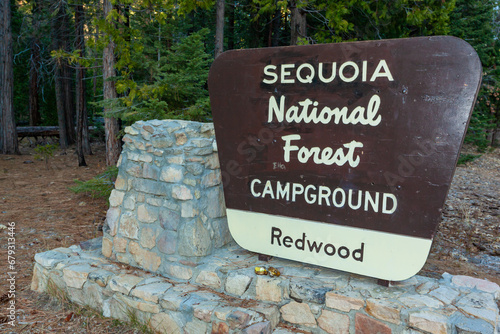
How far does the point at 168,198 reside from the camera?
10.8 ft

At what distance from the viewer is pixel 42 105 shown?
19.0 m

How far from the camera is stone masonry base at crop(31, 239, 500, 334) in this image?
8.11 ft

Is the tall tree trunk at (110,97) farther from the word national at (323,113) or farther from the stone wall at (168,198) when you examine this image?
the word national at (323,113)

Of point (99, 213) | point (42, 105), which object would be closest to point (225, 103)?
point (99, 213)

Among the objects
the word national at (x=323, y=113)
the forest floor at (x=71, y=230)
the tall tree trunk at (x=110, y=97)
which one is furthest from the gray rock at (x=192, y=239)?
the tall tree trunk at (x=110, y=97)

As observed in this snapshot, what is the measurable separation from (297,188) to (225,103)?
2.91ft

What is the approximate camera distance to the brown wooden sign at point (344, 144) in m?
2.34

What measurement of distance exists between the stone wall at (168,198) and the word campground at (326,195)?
496mm

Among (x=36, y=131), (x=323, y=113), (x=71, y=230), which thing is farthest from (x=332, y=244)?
(x=36, y=131)

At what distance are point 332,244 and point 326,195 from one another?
1.17ft

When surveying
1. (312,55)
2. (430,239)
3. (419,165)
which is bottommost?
(430,239)

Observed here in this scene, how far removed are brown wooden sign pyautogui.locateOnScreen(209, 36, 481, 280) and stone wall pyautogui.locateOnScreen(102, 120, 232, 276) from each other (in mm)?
238

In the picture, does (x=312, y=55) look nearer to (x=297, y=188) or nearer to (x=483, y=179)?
(x=297, y=188)

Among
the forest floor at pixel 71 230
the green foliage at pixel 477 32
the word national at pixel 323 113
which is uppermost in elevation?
the green foliage at pixel 477 32
